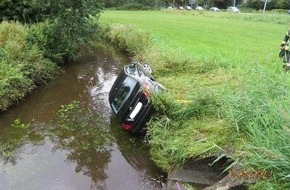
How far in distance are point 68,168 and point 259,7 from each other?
5741 centimetres

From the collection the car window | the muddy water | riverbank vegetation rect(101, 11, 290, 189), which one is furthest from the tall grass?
riverbank vegetation rect(101, 11, 290, 189)

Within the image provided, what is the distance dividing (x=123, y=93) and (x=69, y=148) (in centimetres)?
179

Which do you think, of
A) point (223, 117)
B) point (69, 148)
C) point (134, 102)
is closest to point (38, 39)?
point (69, 148)

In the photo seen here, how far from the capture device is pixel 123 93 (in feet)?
25.2

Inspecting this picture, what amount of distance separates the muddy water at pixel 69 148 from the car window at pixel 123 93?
890mm

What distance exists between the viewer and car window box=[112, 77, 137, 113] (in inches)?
295

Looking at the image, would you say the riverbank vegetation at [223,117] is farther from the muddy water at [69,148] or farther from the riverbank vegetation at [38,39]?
the riverbank vegetation at [38,39]

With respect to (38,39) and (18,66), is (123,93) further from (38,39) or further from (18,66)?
(38,39)

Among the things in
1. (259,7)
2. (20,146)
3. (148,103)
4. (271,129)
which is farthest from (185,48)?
(259,7)

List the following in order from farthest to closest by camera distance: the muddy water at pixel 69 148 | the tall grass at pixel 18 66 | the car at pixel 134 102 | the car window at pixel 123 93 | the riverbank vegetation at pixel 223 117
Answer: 1. the tall grass at pixel 18 66
2. the car window at pixel 123 93
3. the car at pixel 134 102
4. the muddy water at pixel 69 148
5. the riverbank vegetation at pixel 223 117

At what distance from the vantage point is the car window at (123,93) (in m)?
7.49

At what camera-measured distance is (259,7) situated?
5747cm

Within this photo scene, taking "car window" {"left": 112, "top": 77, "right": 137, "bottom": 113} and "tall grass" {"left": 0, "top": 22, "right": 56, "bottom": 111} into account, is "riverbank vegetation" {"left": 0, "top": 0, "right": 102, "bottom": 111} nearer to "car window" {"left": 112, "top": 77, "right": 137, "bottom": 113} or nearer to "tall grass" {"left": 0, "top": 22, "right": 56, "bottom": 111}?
"tall grass" {"left": 0, "top": 22, "right": 56, "bottom": 111}

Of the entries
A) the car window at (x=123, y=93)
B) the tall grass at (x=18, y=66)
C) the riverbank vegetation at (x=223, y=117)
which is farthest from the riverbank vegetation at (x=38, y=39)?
the riverbank vegetation at (x=223, y=117)
